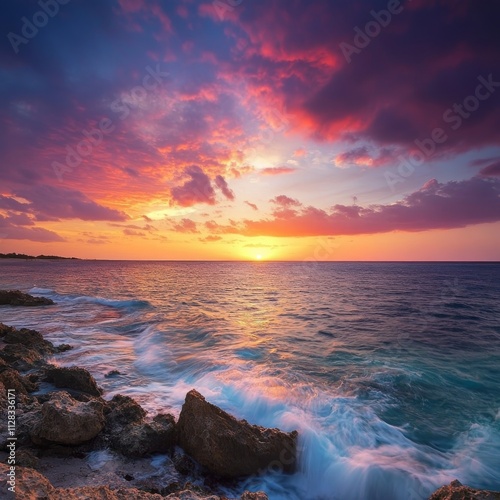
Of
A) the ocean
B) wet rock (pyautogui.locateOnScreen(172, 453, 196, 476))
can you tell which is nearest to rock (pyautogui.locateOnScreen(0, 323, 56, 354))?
the ocean

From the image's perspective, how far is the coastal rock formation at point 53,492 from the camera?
385 centimetres

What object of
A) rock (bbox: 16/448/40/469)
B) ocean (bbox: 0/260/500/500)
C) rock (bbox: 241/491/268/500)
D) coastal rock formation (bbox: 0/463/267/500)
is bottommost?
ocean (bbox: 0/260/500/500)

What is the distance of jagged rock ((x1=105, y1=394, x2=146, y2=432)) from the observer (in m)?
7.82

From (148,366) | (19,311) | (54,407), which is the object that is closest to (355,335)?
(148,366)

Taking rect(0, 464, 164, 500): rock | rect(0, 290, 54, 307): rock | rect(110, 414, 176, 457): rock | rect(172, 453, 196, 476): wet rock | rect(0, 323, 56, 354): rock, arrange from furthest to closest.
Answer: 1. rect(0, 290, 54, 307): rock
2. rect(0, 323, 56, 354): rock
3. rect(110, 414, 176, 457): rock
4. rect(172, 453, 196, 476): wet rock
5. rect(0, 464, 164, 500): rock

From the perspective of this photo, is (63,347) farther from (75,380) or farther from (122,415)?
(122,415)

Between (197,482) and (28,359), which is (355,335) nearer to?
(197,482)

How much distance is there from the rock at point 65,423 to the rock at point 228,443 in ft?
6.66

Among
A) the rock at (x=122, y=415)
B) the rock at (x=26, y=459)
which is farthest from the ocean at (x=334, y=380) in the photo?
the rock at (x=26, y=459)

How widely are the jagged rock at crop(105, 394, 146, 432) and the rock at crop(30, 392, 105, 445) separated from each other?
1.42 ft

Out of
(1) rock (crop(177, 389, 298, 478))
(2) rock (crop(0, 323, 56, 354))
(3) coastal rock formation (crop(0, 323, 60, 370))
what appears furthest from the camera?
(2) rock (crop(0, 323, 56, 354))

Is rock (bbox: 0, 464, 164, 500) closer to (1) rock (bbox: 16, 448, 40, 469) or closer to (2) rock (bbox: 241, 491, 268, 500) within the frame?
(2) rock (bbox: 241, 491, 268, 500)

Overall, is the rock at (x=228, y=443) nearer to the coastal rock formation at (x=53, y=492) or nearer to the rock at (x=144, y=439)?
the rock at (x=144, y=439)

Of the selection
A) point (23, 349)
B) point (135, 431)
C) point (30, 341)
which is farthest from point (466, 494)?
point (30, 341)
